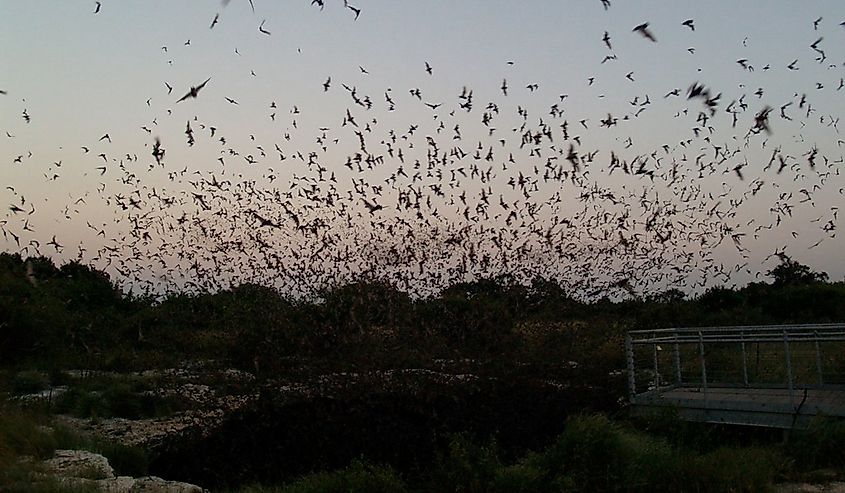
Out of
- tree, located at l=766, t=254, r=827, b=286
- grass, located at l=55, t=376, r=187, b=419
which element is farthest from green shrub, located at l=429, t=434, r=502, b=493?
tree, located at l=766, t=254, r=827, b=286

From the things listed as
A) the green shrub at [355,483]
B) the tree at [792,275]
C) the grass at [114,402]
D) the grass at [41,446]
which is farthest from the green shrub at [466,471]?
the tree at [792,275]

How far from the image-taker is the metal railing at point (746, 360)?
44.2 ft

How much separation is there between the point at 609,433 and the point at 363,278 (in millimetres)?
17080

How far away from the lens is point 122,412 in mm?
17938

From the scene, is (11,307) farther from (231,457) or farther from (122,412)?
(231,457)

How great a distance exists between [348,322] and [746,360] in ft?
46.4

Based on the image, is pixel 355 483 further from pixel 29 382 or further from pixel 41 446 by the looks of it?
pixel 29 382

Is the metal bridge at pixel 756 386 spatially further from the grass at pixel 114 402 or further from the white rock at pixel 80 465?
the grass at pixel 114 402

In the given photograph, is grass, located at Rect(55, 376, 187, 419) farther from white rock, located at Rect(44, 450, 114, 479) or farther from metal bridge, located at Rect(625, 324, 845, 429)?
metal bridge, located at Rect(625, 324, 845, 429)

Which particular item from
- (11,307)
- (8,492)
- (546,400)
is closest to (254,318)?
(11,307)

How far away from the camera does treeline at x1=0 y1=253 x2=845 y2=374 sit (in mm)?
24984

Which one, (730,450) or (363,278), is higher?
(363,278)

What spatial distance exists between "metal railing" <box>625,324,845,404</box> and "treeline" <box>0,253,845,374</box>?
229 inches

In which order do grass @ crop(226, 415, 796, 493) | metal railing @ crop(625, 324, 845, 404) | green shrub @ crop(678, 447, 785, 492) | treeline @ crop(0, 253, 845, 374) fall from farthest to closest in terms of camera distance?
treeline @ crop(0, 253, 845, 374), metal railing @ crop(625, 324, 845, 404), grass @ crop(226, 415, 796, 493), green shrub @ crop(678, 447, 785, 492)
